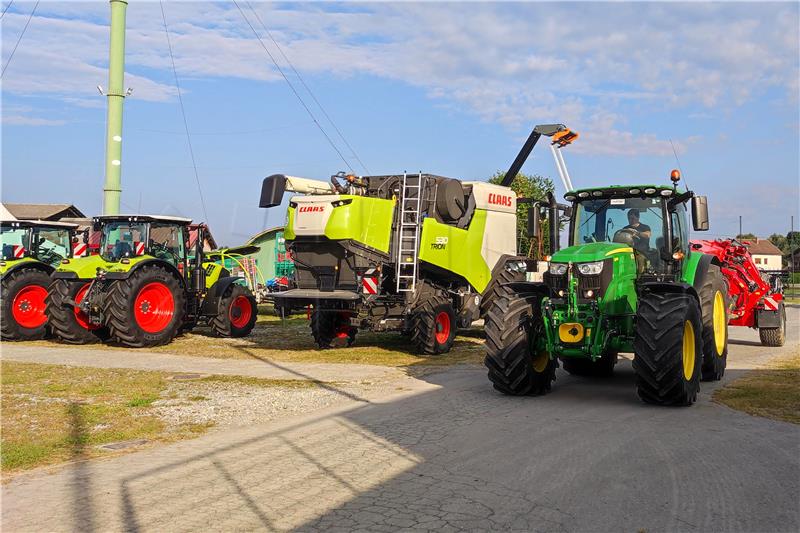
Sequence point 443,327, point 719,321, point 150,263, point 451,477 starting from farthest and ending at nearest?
1. point 150,263
2. point 443,327
3. point 719,321
4. point 451,477

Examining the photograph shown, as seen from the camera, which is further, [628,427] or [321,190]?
[321,190]

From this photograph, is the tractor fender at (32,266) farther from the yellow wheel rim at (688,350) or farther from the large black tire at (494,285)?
the yellow wheel rim at (688,350)

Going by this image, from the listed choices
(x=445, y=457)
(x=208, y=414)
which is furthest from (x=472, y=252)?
(x=445, y=457)

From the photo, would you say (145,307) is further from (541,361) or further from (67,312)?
(541,361)

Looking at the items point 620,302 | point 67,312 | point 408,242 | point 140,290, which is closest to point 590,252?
point 620,302

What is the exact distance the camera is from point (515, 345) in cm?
923

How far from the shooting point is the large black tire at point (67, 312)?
15.9 meters

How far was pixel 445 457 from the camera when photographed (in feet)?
21.6

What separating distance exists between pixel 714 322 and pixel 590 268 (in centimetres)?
335

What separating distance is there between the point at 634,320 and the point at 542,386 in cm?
146

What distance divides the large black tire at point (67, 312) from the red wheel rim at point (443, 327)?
7.68 metres

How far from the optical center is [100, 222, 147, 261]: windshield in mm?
16344

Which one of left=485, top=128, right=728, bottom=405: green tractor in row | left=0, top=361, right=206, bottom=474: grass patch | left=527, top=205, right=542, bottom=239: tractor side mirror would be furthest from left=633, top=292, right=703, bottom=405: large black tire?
left=0, top=361, right=206, bottom=474: grass patch

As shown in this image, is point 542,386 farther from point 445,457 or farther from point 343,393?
point 445,457
